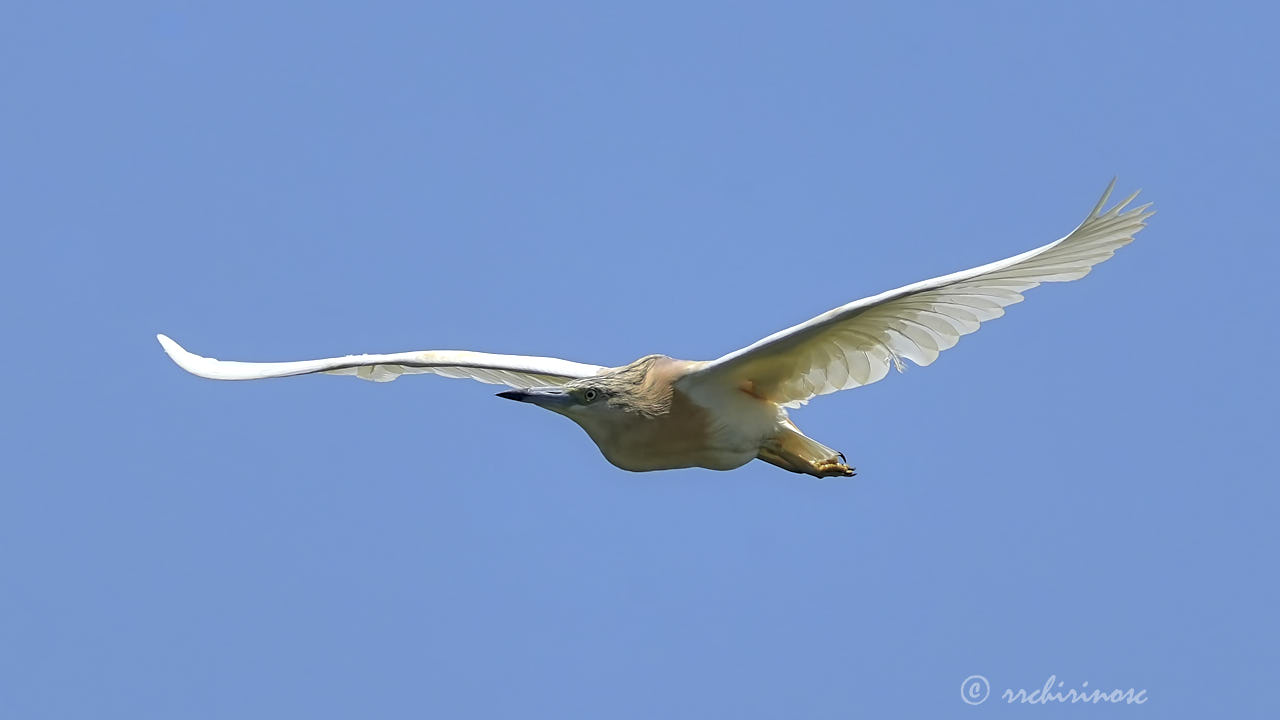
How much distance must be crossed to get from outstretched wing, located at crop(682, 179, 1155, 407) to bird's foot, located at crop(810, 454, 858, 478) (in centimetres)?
52

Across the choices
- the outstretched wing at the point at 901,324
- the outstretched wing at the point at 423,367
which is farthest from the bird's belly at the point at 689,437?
the outstretched wing at the point at 423,367

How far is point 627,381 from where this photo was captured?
12.9m

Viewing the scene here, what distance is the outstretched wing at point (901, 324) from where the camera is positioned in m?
11.8

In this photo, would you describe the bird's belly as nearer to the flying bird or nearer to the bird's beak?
the flying bird

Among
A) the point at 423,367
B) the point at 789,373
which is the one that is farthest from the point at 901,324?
the point at 423,367

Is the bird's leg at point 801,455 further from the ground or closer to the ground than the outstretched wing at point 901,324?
closer to the ground

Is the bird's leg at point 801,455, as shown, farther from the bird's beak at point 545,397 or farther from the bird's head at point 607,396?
the bird's beak at point 545,397

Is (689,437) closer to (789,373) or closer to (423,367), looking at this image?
(789,373)

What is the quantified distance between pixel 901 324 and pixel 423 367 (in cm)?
466

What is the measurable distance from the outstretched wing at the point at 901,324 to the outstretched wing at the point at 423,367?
2036mm

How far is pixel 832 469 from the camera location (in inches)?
530

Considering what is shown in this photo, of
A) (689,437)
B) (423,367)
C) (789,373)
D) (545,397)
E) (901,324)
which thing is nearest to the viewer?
(901,324)

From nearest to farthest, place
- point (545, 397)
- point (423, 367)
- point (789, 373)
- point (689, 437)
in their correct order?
1. point (545, 397)
2. point (689, 437)
3. point (789, 373)
4. point (423, 367)

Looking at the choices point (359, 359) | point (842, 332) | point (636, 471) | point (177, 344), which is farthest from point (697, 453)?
point (177, 344)
